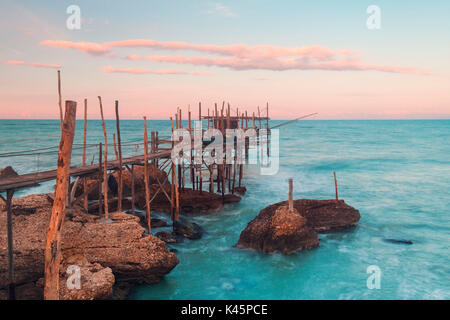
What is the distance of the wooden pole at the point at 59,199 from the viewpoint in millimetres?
7387

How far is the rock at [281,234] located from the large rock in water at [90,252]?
445 cm

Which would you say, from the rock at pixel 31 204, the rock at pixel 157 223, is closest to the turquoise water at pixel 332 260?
the rock at pixel 157 223

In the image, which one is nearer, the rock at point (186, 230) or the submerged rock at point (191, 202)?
the rock at point (186, 230)

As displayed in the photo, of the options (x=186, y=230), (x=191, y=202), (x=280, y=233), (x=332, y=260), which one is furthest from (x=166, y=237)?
(x=332, y=260)

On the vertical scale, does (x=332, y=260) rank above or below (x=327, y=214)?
below

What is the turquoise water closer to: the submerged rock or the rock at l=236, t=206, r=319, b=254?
the rock at l=236, t=206, r=319, b=254

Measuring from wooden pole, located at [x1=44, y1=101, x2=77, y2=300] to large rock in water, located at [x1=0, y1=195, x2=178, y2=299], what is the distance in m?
2.03

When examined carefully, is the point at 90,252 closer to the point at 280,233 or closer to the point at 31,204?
the point at 31,204

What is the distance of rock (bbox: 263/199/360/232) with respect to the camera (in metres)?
17.3

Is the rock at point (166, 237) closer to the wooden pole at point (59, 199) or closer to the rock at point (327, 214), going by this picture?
the rock at point (327, 214)

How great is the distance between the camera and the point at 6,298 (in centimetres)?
977

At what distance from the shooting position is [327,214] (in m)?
17.5

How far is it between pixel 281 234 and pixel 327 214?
14.1ft

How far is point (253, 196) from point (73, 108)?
1902 centimetres
